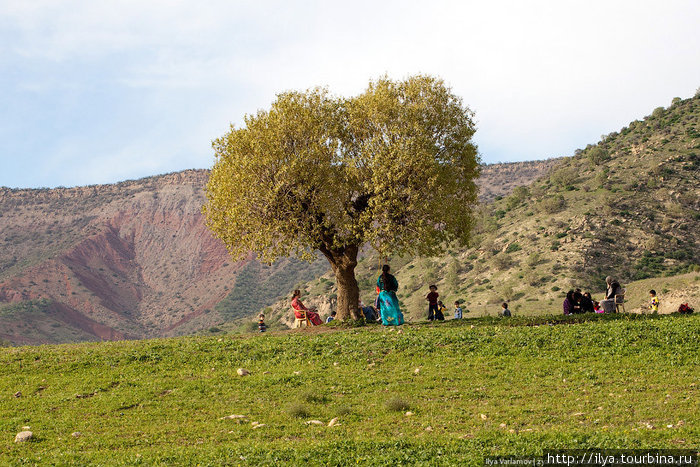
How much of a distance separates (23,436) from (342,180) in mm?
17533

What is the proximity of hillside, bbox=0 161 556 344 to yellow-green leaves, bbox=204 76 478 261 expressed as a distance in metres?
82.6

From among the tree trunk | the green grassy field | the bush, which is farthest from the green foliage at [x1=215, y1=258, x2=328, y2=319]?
the green grassy field

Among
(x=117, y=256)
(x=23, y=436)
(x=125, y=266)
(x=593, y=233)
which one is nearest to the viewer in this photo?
(x=23, y=436)

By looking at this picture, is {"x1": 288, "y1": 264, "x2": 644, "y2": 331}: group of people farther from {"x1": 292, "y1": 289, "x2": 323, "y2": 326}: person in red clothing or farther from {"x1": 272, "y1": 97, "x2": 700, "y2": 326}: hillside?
{"x1": 272, "y1": 97, "x2": 700, "y2": 326}: hillside

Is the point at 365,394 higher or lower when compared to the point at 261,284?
higher

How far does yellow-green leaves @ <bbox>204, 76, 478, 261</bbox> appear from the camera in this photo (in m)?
25.9

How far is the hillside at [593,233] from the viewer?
60.9 metres

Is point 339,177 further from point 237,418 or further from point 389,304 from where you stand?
point 237,418

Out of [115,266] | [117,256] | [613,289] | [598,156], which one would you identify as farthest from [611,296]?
[117,256]

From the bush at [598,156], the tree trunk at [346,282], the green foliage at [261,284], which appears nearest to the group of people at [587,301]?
the tree trunk at [346,282]

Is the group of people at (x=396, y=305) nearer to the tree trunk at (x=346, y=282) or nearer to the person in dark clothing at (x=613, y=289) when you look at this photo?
the person in dark clothing at (x=613, y=289)

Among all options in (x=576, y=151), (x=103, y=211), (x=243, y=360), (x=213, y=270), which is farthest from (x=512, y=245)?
(x=103, y=211)

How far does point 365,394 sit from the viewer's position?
15500 millimetres

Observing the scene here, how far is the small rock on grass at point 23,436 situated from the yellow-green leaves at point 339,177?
538 inches
